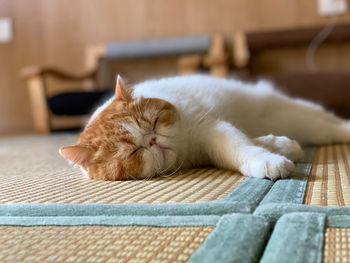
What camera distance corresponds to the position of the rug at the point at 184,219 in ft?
1.79

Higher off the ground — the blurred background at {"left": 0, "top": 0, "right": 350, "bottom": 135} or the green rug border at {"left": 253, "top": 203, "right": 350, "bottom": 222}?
the blurred background at {"left": 0, "top": 0, "right": 350, "bottom": 135}

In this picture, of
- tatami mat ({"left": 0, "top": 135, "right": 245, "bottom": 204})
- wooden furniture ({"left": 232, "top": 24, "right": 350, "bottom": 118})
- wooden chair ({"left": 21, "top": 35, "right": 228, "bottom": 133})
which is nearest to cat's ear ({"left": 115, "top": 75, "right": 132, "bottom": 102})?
tatami mat ({"left": 0, "top": 135, "right": 245, "bottom": 204})

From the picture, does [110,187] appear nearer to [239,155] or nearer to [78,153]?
[78,153]

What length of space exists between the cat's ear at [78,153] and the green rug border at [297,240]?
628 mm

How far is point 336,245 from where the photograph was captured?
Answer: 540 millimetres

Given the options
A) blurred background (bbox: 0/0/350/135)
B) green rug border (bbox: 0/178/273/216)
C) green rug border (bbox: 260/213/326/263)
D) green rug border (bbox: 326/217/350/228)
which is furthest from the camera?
blurred background (bbox: 0/0/350/135)

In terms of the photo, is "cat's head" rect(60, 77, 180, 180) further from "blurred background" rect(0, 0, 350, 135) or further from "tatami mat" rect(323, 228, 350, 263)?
"blurred background" rect(0, 0, 350, 135)

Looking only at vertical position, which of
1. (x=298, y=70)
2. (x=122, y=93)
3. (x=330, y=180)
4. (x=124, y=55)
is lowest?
(x=330, y=180)

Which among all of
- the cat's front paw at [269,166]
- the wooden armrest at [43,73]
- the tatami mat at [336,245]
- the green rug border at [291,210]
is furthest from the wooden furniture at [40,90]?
the tatami mat at [336,245]

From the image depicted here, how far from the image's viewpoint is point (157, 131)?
3.64 ft

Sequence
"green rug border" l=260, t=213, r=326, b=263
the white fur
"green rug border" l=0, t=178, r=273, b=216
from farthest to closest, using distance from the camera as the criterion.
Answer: the white fur → "green rug border" l=0, t=178, r=273, b=216 → "green rug border" l=260, t=213, r=326, b=263

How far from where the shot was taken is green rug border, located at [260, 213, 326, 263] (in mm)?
501

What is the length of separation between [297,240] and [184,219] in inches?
8.1

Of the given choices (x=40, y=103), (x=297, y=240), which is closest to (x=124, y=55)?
(x=40, y=103)
